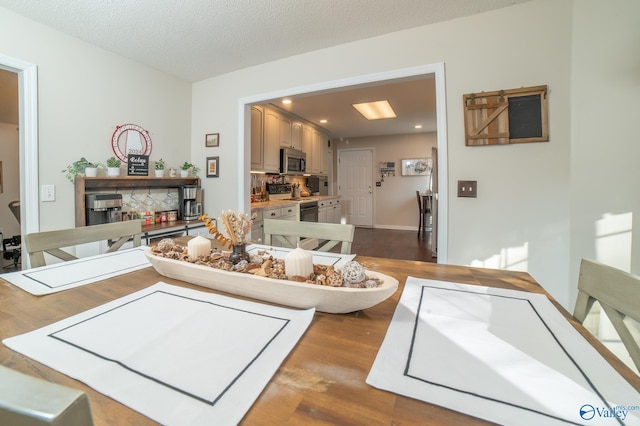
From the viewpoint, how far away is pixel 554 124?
1799 mm

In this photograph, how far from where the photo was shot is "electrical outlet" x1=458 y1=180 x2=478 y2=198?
1980mm

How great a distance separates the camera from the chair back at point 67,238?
1203 millimetres

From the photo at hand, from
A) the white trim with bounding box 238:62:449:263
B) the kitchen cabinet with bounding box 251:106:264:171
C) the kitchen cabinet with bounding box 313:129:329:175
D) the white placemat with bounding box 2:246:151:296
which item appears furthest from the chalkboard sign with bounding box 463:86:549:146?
the kitchen cabinet with bounding box 313:129:329:175

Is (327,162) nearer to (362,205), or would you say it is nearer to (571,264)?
(362,205)

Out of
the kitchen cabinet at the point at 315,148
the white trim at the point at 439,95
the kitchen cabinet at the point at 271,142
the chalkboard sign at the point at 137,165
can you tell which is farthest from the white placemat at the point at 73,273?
the kitchen cabinet at the point at 315,148

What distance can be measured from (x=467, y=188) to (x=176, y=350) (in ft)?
6.79

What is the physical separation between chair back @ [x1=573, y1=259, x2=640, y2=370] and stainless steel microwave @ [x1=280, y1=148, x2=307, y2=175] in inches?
155

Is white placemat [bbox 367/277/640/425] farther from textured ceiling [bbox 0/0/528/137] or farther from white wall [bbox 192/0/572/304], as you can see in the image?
textured ceiling [bbox 0/0/528/137]

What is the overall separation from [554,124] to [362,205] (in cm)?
531

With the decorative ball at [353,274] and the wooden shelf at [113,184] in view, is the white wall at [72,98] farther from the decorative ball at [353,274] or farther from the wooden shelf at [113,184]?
the decorative ball at [353,274]

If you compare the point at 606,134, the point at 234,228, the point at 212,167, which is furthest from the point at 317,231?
the point at 212,167

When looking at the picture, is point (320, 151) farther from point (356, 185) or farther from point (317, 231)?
point (317, 231)

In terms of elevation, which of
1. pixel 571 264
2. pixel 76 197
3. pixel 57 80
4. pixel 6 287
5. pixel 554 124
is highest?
pixel 57 80

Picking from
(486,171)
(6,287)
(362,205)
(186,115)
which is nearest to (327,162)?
(362,205)
